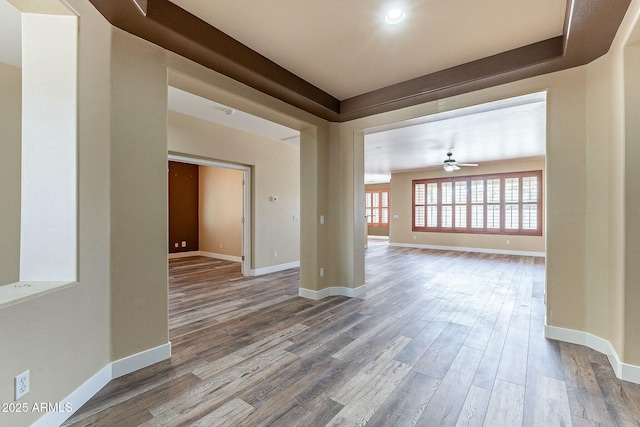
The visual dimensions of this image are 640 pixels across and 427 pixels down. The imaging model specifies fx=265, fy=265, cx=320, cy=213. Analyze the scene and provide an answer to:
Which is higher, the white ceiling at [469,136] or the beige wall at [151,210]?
the white ceiling at [469,136]

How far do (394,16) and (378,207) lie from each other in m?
11.7

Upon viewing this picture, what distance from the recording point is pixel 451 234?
29.9 feet

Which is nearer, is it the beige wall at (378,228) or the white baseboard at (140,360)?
the white baseboard at (140,360)

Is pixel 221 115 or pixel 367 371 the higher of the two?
pixel 221 115

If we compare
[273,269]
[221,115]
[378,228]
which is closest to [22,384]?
[221,115]

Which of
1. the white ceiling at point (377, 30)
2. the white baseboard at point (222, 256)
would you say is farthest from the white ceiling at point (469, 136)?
the white baseboard at point (222, 256)

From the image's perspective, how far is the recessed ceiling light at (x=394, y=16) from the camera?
2154 millimetres

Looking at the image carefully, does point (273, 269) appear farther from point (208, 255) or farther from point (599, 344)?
point (599, 344)

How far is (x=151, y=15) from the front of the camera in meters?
1.99

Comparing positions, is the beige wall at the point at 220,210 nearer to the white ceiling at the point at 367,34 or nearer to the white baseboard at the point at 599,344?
the white ceiling at the point at 367,34

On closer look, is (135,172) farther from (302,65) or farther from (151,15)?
(302,65)

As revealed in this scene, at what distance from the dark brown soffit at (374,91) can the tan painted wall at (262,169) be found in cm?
210

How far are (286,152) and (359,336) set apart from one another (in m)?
4.68

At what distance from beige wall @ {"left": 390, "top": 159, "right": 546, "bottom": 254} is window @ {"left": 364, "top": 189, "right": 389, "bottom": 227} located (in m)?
2.88
